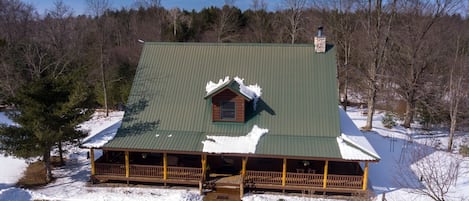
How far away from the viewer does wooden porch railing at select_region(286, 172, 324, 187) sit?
14578 mm

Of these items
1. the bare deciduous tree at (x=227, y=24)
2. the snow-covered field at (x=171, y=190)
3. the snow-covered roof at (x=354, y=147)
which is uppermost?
the bare deciduous tree at (x=227, y=24)

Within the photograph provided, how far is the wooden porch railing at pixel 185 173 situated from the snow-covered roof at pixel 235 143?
4.62ft

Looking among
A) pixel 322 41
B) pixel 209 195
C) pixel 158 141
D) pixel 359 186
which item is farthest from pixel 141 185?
pixel 322 41

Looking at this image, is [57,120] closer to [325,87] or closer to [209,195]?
[209,195]

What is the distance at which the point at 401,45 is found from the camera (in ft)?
96.7

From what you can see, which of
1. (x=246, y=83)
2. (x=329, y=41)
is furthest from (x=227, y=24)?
(x=246, y=83)

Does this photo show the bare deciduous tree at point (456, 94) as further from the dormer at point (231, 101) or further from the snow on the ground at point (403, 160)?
the dormer at point (231, 101)

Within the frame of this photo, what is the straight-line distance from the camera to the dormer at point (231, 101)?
15336 millimetres

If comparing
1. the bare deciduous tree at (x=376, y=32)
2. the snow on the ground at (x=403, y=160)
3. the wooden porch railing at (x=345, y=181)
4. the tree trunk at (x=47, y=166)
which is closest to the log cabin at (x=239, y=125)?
the wooden porch railing at (x=345, y=181)

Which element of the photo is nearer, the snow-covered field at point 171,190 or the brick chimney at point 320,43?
the snow-covered field at point 171,190

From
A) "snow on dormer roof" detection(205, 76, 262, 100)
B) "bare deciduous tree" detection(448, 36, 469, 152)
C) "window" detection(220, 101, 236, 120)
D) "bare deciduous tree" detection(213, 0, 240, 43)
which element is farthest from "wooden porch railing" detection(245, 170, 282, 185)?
"bare deciduous tree" detection(213, 0, 240, 43)

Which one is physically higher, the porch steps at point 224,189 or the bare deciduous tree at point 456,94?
the bare deciduous tree at point 456,94

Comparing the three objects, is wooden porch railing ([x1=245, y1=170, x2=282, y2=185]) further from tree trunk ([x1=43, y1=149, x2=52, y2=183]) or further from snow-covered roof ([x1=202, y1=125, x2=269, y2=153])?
tree trunk ([x1=43, y1=149, x2=52, y2=183])

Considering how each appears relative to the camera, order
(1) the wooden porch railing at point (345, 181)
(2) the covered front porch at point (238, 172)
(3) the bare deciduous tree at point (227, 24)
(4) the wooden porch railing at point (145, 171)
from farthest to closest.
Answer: (3) the bare deciduous tree at point (227, 24)
(4) the wooden porch railing at point (145, 171)
(2) the covered front porch at point (238, 172)
(1) the wooden porch railing at point (345, 181)
